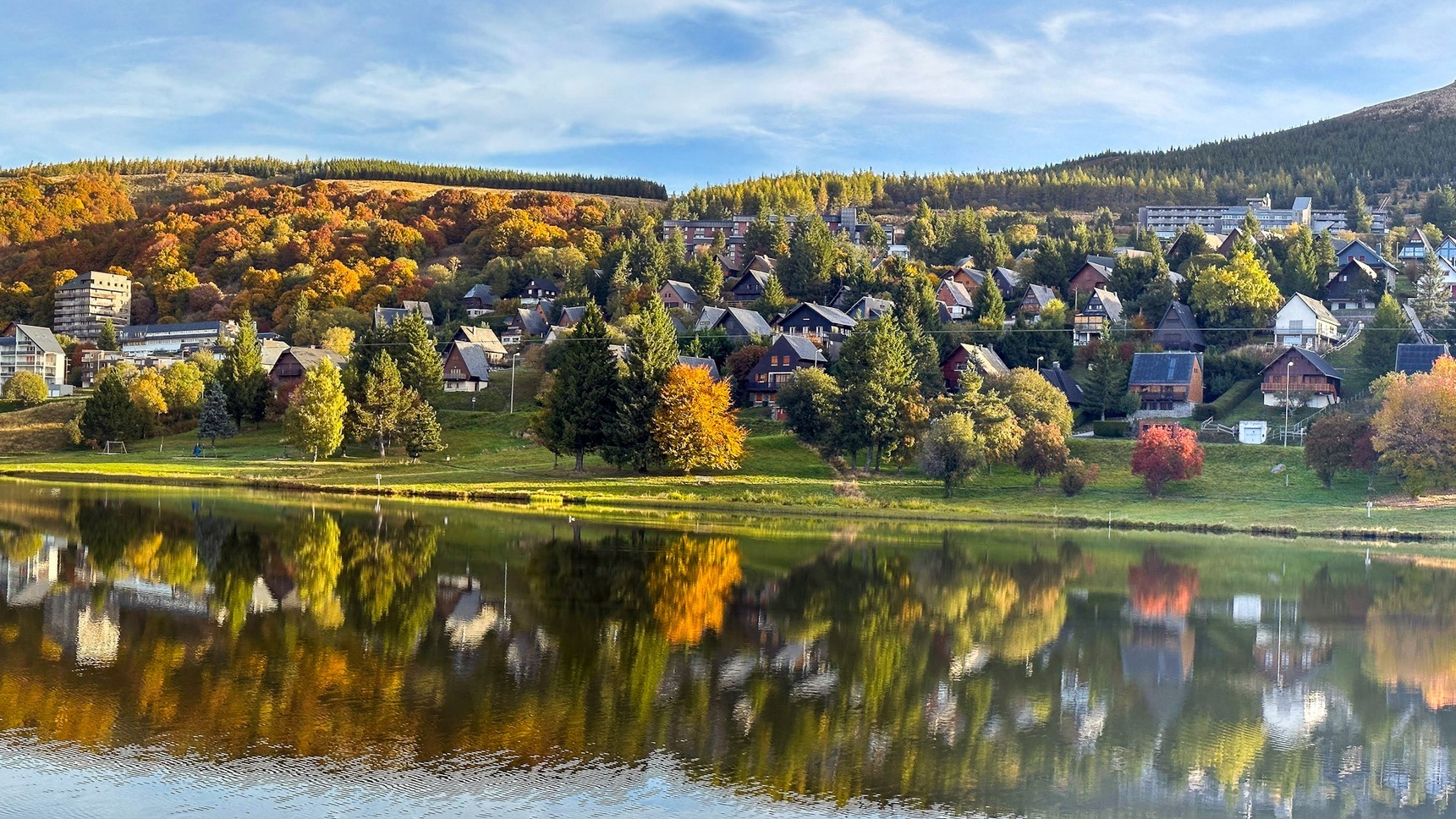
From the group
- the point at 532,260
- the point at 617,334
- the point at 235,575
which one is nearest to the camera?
the point at 235,575

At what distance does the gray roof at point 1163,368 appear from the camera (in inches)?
3482

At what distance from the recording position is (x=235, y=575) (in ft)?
117

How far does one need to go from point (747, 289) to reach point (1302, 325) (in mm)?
58339

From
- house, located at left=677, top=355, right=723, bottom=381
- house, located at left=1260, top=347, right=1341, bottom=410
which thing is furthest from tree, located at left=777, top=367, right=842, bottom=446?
house, located at left=1260, top=347, right=1341, bottom=410

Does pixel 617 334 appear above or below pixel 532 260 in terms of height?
below

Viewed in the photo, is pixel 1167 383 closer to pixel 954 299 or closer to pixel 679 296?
pixel 954 299

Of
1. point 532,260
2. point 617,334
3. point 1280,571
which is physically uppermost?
point 532,260

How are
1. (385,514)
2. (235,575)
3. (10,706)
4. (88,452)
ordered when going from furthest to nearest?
(88,452)
(385,514)
(235,575)
(10,706)

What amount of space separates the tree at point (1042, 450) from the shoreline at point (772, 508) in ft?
18.5

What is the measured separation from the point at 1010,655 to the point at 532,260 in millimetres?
130054

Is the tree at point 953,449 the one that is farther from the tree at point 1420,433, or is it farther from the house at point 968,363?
the house at point 968,363

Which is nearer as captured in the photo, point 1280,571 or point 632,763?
point 632,763

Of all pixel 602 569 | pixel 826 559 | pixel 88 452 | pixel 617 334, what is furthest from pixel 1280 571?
pixel 88 452

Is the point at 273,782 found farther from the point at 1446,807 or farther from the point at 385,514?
the point at 385,514
